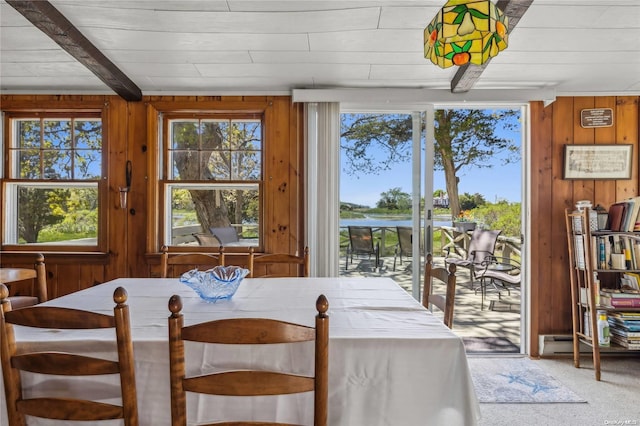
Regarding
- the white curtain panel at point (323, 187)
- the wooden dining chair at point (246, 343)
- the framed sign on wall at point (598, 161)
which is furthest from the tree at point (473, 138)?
the wooden dining chair at point (246, 343)

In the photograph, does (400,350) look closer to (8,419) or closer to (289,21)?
(8,419)

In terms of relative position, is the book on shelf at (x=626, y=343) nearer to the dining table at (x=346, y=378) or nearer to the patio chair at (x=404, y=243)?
the patio chair at (x=404, y=243)

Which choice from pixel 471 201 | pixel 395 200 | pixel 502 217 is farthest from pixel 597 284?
pixel 471 201

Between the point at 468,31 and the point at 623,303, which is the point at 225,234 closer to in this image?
the point at 468,31

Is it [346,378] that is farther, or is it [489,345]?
[489,345]

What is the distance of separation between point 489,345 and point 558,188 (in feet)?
A: 5.15

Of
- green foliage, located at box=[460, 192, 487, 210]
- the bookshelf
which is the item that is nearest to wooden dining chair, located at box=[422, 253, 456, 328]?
the bookshelf

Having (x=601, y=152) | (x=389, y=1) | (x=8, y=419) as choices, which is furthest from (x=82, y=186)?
(x=601, y=152)

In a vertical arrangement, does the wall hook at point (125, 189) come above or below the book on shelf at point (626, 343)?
above

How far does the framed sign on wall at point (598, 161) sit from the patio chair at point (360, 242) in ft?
5.68

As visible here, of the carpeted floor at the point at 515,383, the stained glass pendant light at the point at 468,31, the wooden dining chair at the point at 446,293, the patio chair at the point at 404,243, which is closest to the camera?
the stained glass pendant light at the point at 468,31

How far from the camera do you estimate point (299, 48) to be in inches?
105

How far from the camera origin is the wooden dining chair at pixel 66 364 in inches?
44.4

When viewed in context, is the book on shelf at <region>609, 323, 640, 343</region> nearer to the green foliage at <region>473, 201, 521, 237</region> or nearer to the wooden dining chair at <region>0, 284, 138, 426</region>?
the wooden dining chair at <region>0, 284, 138, 426</region>
